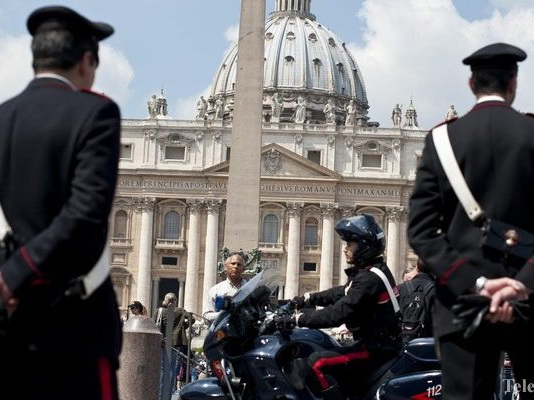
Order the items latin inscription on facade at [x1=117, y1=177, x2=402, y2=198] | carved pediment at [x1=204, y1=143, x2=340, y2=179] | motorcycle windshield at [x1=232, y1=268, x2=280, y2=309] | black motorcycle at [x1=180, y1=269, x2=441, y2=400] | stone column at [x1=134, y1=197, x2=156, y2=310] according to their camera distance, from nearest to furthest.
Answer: black motorcycle at [x1=180, y1=269, x2=441, y2=400] → motorcycle windshield at [x1=232, y1=268, x2=280, y2=309] → carved pediment at [x1=204, y1=143, x2=340, y2=179] → stone column at [x1=134, y1=197, x2=156, y2=310] → latin inscription on facade at [x1=117, y1=177, x2=402, y2=198]

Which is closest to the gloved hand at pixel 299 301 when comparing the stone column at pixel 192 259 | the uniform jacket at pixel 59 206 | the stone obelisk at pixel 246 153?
the uniform jacket at pixel 59 206

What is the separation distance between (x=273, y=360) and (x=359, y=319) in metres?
0.56

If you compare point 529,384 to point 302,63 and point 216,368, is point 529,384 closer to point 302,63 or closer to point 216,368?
point 216,368

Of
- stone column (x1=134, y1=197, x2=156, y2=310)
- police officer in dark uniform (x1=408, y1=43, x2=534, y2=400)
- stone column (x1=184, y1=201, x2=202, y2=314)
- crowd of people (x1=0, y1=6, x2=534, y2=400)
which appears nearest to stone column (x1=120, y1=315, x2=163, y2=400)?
crowd of people (x1=0, y1=6, x2=534, y2=400)

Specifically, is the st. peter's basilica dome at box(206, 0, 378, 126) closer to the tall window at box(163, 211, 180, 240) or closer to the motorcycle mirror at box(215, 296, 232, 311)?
the tall window at box(163, 211, 180, 240)

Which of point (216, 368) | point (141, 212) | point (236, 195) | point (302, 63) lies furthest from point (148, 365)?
point (302, 63)

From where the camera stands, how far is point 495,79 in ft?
14.0

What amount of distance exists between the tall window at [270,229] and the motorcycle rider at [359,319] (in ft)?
203

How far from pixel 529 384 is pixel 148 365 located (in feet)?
18.8

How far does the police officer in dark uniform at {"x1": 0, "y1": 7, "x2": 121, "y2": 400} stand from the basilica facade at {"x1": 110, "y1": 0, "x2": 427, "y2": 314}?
6350cm

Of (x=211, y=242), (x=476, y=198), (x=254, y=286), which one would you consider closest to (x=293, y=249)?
(x=211, y=242)

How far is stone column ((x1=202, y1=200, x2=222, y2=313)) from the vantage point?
6769cm

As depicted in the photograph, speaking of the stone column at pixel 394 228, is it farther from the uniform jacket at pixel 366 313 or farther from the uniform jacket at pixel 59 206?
the uniform jacket at pixel 59 206

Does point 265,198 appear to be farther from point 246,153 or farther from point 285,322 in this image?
point 285,322
